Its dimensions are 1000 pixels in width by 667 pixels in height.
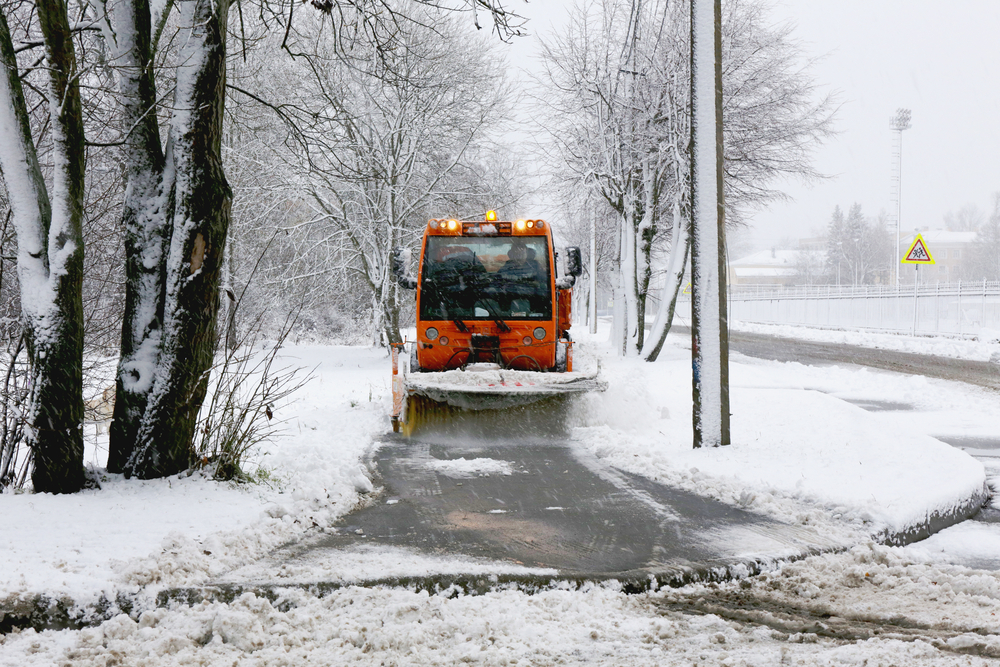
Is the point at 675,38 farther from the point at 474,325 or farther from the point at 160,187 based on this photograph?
the point at 160,187

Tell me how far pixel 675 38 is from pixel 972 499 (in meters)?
14.0

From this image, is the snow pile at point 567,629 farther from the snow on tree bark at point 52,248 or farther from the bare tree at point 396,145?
the bare tree at point 396,145

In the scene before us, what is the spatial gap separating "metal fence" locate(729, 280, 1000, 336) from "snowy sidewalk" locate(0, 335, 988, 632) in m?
11.7

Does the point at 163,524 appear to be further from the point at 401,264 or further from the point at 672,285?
the point at 672,285

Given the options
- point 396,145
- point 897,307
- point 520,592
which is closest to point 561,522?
point 520,592

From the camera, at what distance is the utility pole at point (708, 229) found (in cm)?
759

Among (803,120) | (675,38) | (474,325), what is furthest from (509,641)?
(803,120)

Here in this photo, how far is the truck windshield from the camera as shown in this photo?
10609 mm

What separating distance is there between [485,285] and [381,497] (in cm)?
488

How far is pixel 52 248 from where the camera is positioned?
523 cm

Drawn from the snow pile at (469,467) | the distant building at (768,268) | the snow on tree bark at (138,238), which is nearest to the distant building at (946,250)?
the distant building at (768,268)

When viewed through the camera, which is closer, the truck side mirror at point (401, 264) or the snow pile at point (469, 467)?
the snow pile at point (469, 467)

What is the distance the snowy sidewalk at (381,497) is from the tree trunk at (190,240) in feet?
1.20

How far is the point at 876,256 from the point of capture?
90.4 meters
